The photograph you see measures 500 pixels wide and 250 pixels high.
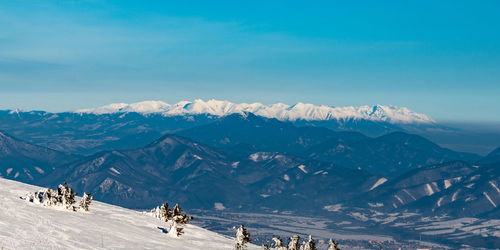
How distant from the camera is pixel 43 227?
8931cm

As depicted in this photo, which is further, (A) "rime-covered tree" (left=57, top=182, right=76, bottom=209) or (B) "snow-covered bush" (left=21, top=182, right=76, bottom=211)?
(A) "rime-covered tree" (left=57, top=182, right=76, bottom=209)

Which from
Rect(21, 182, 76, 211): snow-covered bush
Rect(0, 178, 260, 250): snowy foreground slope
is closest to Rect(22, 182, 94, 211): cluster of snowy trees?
Rect(21, 182, 76, 211): snow-covered bush

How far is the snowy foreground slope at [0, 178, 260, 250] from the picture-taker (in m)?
80.6

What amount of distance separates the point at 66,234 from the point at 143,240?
12.4 meters

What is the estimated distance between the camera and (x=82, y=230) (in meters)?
93.2

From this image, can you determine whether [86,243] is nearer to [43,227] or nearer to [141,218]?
[43,227]

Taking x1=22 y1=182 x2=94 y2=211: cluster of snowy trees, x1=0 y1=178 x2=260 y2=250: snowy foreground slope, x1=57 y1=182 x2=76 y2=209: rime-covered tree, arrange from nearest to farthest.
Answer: x1=0 y1=178 x2=260 y2=250: snowy foreground slope → x1=22 y1=182 x2=94 y2=211: cluster of snowy trees → x1=57 y1=182 x2=76 y2=209: rime-covered tree

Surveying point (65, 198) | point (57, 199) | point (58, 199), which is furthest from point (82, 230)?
point (57, 199)

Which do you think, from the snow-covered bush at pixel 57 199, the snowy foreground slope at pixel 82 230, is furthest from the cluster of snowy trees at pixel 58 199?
the snowy foreground slope at pixel 82 230

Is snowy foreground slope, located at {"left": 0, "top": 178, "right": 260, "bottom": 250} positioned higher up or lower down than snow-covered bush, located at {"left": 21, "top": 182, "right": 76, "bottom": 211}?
lower down

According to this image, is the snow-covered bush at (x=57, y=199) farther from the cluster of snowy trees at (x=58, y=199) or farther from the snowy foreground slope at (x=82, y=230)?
the snowy foreground slope at (x=82, y=230)

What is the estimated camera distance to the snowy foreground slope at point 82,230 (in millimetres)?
80562

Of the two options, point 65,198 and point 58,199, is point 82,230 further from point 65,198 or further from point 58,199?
point 58,199

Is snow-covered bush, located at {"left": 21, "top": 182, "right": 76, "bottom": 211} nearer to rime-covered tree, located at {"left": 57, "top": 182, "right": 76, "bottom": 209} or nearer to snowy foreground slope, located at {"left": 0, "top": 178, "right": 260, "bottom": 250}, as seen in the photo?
rime-covered tree, located at {"left": 57, "top": 182, "right": 76, "bottom": 209}
